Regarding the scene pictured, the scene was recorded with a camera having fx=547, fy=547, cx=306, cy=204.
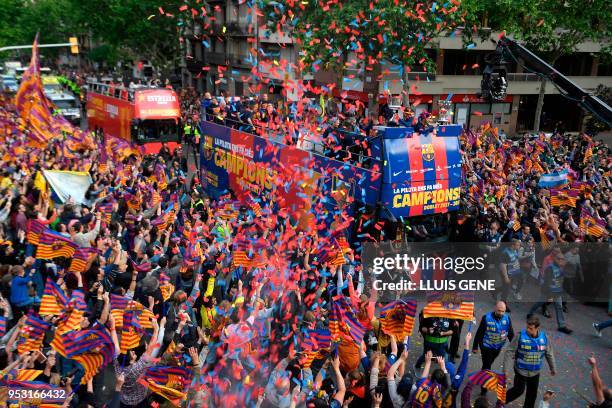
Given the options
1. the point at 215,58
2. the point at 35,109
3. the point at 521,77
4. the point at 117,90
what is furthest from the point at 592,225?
the point at 215,58

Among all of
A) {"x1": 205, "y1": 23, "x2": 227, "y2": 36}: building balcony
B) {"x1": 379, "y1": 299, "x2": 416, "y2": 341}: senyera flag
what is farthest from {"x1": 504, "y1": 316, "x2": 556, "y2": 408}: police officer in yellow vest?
{"x1": 205, "y1": 23, "x2": 227, "y2": 36}: building balcony

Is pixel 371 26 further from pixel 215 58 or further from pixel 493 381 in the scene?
pixel 215 58

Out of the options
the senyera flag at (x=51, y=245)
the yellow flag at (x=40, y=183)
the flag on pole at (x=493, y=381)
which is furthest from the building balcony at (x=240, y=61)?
the flag on pole at (x=493, y=381)

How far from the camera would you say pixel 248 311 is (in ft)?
25.8

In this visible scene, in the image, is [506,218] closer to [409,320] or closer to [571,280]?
[571,280]

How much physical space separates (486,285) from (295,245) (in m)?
4.07

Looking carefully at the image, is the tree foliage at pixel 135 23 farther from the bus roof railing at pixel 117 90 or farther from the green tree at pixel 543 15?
the green tree at pixel 543 15

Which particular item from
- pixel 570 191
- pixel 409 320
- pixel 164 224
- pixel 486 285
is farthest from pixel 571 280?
pixel 164 224

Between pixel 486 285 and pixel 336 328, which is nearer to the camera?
pixel 336 328

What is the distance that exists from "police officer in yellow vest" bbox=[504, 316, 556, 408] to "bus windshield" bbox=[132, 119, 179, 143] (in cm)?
1862

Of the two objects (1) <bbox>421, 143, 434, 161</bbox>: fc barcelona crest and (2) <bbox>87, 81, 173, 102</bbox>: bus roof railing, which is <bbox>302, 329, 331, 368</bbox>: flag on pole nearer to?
(1) <bbox>421, 143, 434, 161</bbox>: fc barcelona crest

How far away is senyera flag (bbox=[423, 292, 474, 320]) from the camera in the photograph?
7.62 meters

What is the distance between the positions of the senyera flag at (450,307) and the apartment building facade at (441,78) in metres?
22.7

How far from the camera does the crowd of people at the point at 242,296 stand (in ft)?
20.0
